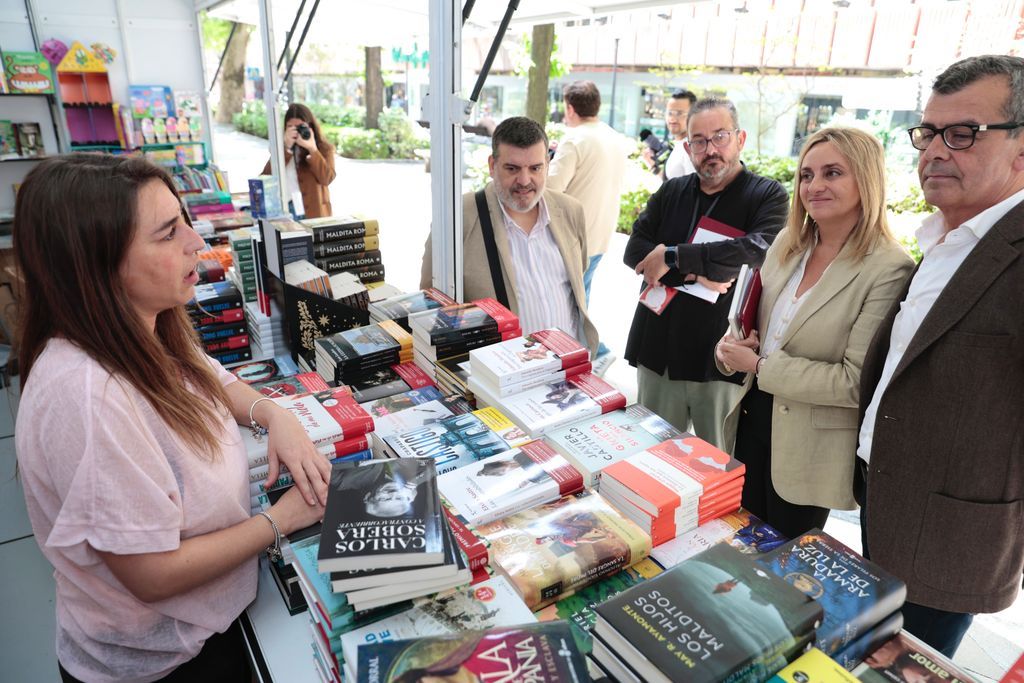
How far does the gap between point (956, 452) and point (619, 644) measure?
3.54 ft

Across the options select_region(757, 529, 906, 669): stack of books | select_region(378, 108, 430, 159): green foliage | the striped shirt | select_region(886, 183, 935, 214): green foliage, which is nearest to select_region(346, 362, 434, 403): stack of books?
the striped shirt

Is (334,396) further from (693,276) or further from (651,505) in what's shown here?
(693,276)

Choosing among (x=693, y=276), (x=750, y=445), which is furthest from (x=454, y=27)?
(x=750, y=445)

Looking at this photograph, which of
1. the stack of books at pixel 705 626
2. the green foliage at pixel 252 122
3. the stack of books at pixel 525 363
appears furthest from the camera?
the green foliage at pixel 252 122

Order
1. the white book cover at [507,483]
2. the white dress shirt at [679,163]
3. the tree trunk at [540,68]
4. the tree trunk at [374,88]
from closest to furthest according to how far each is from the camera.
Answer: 1. the white book cover at [507,483]
2. the white dress shirt at [679,163]
3. the tree trunk at [540,68]
4. the tree trunk at [374,88]

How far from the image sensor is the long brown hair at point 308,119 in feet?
14.9

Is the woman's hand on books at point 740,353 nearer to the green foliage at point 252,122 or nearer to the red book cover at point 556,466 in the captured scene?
the red book cover at point 556,466

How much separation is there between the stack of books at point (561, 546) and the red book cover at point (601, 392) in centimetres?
41

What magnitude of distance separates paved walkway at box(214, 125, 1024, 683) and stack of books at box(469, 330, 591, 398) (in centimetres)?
88

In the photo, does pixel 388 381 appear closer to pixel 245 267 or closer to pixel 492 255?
pixel 492 255

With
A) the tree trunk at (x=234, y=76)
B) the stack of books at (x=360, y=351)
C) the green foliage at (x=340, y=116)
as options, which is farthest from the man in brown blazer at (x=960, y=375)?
the green foliage at (x=340, y=116)

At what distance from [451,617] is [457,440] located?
0.60 m

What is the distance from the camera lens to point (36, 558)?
8.91 ft

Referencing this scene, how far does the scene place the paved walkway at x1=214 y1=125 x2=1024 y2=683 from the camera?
2.33 m
